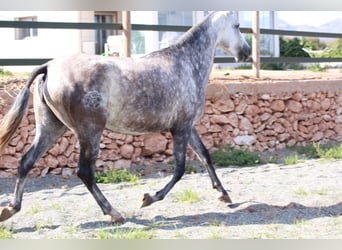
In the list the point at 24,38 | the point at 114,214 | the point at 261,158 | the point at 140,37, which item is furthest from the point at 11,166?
the point at 24,38

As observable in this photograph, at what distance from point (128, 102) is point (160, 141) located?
114 inches

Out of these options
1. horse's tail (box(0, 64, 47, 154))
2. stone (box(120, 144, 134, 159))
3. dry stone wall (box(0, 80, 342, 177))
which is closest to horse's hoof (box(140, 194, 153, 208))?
horse's tail (box(0, 64, 47, 154))

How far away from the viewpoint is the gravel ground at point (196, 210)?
5012 millimetres

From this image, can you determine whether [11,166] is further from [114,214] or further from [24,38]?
[24,38]

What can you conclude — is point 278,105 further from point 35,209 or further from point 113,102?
point 35,209

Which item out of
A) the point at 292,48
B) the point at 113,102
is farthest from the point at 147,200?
the point at 292,48

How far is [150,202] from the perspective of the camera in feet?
17.7

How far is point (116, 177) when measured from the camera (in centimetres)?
726

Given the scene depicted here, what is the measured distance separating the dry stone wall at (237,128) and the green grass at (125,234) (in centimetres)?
259

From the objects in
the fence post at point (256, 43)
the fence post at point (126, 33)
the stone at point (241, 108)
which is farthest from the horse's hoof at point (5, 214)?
the fence post at point (256, 43)

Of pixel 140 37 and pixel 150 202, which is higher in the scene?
pixel 140 37

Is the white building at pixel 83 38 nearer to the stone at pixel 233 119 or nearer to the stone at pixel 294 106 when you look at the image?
the stone at pixel 294 106

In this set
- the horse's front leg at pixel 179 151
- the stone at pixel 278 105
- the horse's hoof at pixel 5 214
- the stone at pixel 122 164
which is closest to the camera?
the horse's hoof at pixel 5 214

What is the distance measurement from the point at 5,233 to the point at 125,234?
955 millimetres
